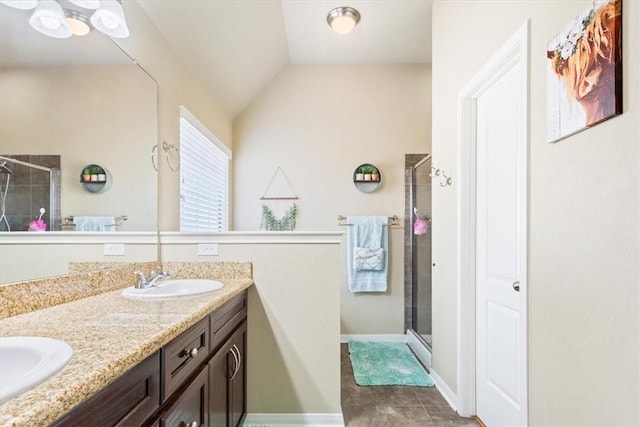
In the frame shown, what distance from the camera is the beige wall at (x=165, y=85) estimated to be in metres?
1.76

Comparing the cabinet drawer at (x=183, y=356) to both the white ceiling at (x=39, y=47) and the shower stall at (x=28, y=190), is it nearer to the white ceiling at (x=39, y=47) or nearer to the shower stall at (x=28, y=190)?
the shower stall at (x=28, y=190)

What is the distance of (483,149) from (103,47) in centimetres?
216

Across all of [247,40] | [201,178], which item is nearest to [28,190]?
[201,178]

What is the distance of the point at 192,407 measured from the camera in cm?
115

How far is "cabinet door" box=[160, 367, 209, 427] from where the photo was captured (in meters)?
0.99

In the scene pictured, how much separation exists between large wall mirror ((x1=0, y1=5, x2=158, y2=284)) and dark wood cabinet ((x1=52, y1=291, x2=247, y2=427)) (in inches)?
24.7

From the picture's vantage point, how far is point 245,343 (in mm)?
1896

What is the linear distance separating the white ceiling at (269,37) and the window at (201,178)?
0.43 m

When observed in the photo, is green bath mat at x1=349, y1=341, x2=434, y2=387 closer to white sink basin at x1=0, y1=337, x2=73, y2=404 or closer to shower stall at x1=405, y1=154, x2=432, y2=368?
shower stall at x1=405, y1=154, x2=432, y2=368

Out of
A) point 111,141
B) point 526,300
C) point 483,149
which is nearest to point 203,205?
point 111,141

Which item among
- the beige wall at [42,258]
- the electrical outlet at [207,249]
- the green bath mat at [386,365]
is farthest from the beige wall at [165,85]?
the green bath mat at [386,365]

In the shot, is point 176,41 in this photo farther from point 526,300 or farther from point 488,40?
point 526,300

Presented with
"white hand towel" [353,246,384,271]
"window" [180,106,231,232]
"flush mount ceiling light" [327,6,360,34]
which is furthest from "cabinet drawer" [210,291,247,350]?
"flush mount ceiling light" [327,6,360,34]

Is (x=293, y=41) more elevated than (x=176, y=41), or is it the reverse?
(x=293, y=41)
